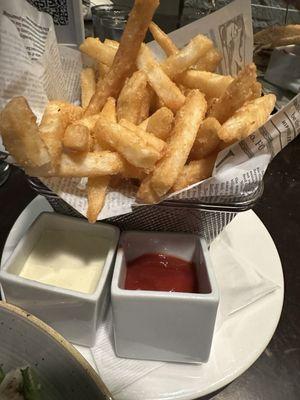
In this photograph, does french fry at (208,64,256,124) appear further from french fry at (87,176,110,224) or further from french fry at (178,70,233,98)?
french fry at (87,176,110,224)

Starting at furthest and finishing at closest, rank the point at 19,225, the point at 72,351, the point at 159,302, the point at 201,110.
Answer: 1. the point at 19,225
2. the point at 201,110
3. the point at 159,302
4. the point at 72,351

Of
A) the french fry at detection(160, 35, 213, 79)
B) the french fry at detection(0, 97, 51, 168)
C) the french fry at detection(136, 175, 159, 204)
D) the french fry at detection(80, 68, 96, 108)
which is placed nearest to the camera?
the french fry at detection(0, 97, 51, 168)

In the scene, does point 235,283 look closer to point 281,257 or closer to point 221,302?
point 221,302

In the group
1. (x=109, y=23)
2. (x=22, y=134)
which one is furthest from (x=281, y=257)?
(x=109, y=23)

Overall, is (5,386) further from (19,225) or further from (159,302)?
(19,225)

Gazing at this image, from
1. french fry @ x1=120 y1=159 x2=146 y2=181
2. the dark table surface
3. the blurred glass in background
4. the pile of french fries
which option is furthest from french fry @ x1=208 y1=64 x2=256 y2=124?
the blurred glass in background

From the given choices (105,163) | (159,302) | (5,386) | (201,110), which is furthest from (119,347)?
(201,110)
